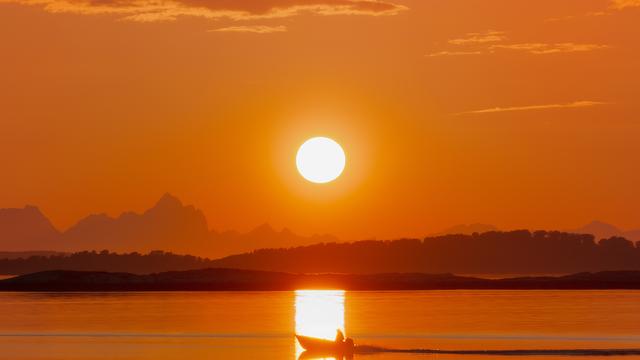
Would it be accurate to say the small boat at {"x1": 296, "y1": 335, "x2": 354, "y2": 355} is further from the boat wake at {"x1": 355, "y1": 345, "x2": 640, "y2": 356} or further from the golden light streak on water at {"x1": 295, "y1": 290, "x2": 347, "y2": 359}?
the boat wake at {"x1": 355, "y1": 345, "x2": 640, "y2": 356}

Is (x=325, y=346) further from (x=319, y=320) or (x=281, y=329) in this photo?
(x=319, y=320)

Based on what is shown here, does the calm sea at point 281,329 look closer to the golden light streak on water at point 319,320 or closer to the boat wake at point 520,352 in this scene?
the golden light streak on water at point 319,320

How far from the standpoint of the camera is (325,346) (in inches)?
3452

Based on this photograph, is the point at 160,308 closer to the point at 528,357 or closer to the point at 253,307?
the point at 253,307

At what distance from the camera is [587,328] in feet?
363


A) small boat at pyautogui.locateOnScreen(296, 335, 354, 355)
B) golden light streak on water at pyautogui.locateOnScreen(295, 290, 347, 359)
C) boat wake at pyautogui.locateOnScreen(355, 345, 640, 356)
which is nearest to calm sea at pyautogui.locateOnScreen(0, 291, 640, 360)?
golden light streak on water at pyautogui.locateOnScreen(295, 290, 347, 359)

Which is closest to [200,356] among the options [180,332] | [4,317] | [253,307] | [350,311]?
[180,332]

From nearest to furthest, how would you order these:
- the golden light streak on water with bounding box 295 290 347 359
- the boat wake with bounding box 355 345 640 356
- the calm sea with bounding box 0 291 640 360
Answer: the boat wake with bounding box 355 345 640 356 < the calm sea with bounding box 0 291 640 360 < the golden light streak on water with bounding box 295 290 347 359

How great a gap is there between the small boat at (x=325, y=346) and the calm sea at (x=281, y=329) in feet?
3.42

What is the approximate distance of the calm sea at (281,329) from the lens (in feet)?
299

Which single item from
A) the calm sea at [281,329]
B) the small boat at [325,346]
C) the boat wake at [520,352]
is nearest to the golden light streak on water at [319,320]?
the calm sea at [281,329]

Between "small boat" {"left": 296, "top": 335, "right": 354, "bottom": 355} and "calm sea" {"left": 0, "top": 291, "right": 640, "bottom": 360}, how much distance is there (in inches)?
41.1

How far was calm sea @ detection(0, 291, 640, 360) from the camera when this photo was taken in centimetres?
9119

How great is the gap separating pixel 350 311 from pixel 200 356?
65798 millimetres
